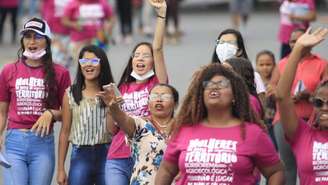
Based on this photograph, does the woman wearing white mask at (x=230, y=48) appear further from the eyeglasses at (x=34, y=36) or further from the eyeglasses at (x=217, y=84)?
the eyeglasses at (x=217, y=84)

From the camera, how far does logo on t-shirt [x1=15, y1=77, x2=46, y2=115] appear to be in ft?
30.1

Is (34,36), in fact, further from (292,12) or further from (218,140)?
(292,12)

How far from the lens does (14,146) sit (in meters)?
9.15

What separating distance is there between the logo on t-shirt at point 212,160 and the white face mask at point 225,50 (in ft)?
7.69

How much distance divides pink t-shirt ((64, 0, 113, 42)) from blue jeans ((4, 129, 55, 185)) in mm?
8182

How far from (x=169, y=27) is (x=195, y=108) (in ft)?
51.2

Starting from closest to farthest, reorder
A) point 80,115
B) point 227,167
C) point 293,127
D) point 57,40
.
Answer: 1. point 227,167
2. point 293,127
3. point 80,115
4. point 57,40

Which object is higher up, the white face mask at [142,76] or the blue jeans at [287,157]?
the white face mask at [142,76]

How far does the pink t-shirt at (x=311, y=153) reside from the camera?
7.58m

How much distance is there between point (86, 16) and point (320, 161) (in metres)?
10.1

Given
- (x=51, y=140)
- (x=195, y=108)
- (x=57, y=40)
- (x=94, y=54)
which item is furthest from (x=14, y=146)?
(x=57, y=40)

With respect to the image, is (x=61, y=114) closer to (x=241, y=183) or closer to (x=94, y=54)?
(x=94, y=54)

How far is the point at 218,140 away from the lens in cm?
691

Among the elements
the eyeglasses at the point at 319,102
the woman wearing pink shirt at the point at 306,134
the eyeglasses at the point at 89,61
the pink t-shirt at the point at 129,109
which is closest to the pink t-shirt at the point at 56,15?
the eyeglasses at the point at 89,61
